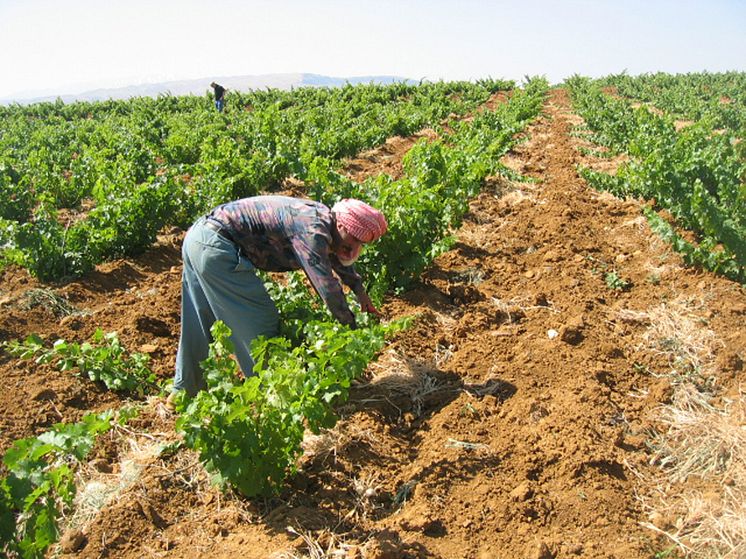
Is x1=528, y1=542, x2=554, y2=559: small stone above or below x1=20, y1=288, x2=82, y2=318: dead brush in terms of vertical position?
below

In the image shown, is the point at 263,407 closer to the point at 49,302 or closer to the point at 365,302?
the point at 365,302

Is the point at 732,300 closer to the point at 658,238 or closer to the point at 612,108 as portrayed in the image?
the point at 658,238

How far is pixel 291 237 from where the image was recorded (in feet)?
11.6

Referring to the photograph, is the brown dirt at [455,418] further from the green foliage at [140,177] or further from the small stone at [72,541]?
the green foliage at [140,177]

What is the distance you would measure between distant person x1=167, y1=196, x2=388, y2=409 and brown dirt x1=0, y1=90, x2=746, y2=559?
34.6 inches

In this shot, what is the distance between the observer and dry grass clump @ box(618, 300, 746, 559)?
280 centimetres

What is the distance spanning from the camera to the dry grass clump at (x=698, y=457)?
9.20 ft

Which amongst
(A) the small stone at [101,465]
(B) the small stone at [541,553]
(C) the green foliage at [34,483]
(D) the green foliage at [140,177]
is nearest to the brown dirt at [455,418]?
(B) the small stone at [541,553]

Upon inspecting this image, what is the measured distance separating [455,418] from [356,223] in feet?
4.83

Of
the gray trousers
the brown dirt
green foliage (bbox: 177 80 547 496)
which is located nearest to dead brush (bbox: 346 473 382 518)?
the brown dirt

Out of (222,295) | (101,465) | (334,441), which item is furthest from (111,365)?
(334,441)

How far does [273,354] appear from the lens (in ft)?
10.6

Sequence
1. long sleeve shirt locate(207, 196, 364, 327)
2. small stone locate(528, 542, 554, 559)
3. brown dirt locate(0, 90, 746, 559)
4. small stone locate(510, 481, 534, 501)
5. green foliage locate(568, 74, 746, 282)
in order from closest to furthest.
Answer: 1. small stone locate(528, 542, 554, 559)
2. brown dirt locate(0, 90, 746, 559)
3. small stone locate(510, 481, 534, 501)
4. long sleeve shirt locate(207, 196, 364, 327)
5. green foliage locate(568, 74, 746, 282)

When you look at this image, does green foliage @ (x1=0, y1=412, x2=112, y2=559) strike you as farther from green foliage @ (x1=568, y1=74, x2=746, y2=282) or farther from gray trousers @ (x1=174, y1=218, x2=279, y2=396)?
green foliage @ (x1=568, y1=74, x2=746, y2=282)
